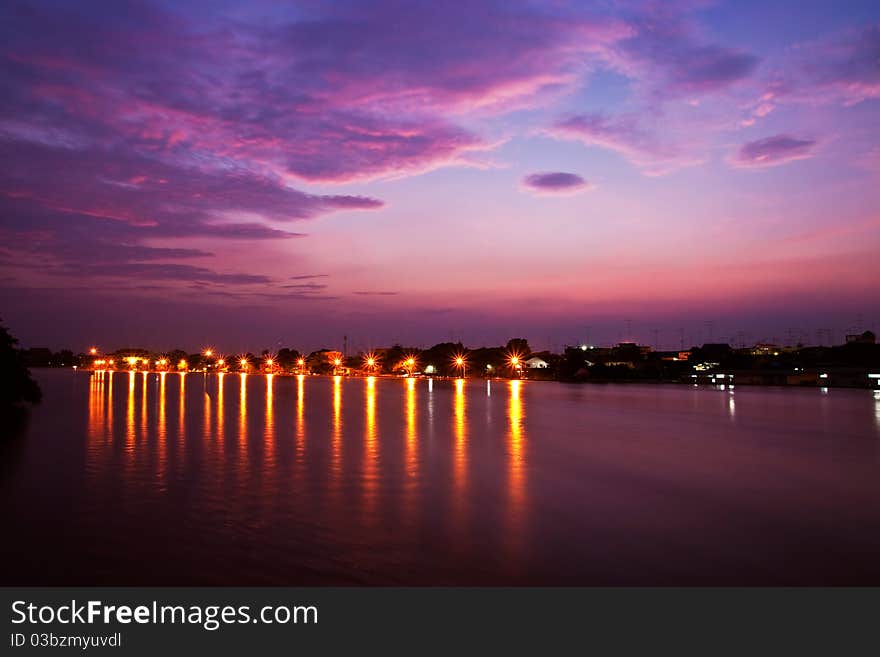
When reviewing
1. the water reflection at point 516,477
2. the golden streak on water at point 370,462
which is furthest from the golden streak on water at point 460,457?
the golden streak on water at point 370,462

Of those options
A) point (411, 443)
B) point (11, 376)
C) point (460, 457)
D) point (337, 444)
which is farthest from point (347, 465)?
point (11, 376)

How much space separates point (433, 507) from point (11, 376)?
3002cm

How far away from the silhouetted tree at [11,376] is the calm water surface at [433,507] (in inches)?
277

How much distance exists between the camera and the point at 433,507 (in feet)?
44.6

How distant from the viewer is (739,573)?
9.54 m

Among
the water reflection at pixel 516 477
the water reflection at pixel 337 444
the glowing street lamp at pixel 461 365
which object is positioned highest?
the glowing street lamp at pixel 461 365

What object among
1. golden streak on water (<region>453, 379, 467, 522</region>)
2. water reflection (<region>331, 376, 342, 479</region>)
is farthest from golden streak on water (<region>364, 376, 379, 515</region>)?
golden streak on water (<region>453, 379, 467, 522</region>)

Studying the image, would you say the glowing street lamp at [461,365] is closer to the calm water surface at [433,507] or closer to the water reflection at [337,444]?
the water reflection at [337,444]

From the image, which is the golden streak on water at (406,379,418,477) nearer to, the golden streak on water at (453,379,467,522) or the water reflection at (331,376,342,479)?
the golden streak on water at (453,379,467,522)

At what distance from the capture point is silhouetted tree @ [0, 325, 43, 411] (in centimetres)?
3281

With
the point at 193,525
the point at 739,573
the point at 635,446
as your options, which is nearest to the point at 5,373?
the point at 193,525

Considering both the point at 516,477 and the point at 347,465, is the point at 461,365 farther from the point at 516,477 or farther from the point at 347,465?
the point at 516,477

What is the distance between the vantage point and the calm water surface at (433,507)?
9.55 meters

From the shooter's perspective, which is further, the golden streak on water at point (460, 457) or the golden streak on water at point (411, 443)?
the golden streak on water at point (411, 443)
